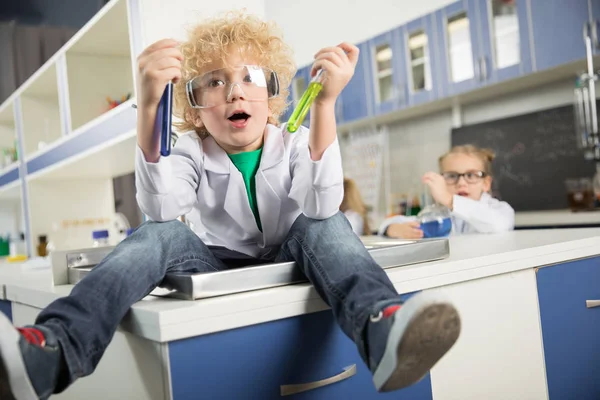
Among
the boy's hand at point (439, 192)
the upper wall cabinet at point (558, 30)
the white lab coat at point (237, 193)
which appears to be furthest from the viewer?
the upper wall cabinet at point (558, 30)

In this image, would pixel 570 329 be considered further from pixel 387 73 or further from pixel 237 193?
pixel 387 73

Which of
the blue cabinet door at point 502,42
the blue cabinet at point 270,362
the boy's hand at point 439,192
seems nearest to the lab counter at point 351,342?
the blue cabinet at point 270,362

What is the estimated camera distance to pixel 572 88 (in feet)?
9.57

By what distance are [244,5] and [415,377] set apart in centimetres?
114

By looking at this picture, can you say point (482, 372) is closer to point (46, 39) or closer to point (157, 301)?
point (157, 301)

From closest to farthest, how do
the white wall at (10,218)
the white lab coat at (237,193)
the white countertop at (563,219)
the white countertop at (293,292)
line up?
1. the white countertop at (293,292)
2. the white lab coat at (237,193)
3. the white countertop at (563,219)
4. the white wall at (10,218)

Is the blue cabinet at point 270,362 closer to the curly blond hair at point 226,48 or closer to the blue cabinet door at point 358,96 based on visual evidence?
the curly blond hair at point 226,48

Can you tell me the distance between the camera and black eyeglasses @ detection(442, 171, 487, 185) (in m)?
2.01

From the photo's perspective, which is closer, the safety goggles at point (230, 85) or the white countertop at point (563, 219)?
the safety goggles at point (230, 85)

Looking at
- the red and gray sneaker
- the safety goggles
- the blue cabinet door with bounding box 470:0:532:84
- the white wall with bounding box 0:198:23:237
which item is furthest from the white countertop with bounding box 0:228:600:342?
the white wall with bounding box 0:198:23:237

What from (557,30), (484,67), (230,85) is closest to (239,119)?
(230,85)

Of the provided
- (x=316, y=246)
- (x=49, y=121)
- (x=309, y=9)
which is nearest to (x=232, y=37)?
(x=316, y=246)

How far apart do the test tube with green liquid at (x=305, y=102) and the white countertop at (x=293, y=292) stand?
0.72 ft

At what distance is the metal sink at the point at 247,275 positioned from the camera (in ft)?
2.33
